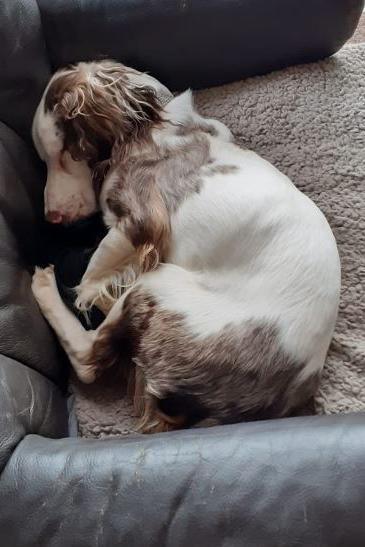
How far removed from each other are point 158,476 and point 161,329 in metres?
0.43

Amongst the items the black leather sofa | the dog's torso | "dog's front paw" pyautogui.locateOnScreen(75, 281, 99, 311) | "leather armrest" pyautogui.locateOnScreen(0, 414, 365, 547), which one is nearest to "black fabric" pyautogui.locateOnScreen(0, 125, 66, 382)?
the black leather sofa

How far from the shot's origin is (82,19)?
1.99 m

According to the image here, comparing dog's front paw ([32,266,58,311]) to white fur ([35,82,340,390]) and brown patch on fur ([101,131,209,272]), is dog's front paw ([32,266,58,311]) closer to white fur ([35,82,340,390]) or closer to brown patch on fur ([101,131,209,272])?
white fur ([35,82,340,390])

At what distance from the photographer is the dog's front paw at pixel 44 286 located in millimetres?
1828

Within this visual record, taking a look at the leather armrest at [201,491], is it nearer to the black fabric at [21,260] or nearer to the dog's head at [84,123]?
the black fabric at [21,260]

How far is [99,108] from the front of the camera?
6.18 ft

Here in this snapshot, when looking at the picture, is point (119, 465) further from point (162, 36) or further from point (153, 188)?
point (162, 36)

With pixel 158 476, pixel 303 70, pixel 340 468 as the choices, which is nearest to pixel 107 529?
pixel 158 476

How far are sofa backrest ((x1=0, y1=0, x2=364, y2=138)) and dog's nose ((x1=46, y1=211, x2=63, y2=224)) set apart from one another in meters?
0.26

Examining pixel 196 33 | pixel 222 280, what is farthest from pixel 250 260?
pixel 196 33

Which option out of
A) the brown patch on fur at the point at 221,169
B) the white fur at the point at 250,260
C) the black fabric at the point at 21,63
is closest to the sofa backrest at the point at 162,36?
the black fabric at the point at 21,63

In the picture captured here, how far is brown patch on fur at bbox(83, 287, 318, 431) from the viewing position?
5.03 ft

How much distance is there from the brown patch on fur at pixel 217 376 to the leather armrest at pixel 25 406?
0.22 meters

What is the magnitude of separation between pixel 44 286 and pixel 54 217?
22 centimetres
